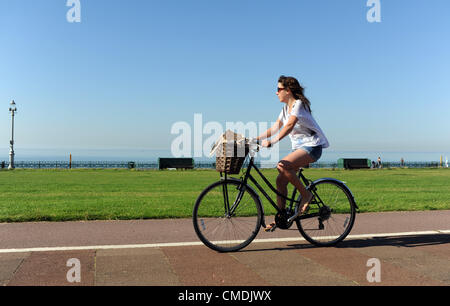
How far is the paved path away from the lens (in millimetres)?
4102


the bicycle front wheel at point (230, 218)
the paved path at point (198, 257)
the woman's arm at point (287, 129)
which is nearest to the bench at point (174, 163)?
the paved path at point (198, 257)

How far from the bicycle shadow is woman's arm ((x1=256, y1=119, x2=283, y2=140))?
1.35 meters

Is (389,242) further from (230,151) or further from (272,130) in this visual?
(230,151)

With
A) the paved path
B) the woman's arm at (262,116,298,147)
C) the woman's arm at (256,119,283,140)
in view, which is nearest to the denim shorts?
the woman's arm at (262,116,298,147)

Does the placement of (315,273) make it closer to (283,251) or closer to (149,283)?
(283,251)

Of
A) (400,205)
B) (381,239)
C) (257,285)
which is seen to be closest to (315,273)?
(257,285)

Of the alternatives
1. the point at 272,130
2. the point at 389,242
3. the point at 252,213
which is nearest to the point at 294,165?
the point at 272,130

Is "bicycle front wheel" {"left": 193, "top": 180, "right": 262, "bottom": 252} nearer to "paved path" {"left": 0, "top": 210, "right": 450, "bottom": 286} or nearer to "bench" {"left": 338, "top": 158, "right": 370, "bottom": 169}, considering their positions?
"paved path" {"left": 0, "top": 210, "right": 450, "bottom": 286}

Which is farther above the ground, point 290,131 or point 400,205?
point 290,131

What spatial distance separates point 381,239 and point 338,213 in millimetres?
802

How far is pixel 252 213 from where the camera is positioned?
17.4ft

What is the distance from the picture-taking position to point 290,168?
5.29m

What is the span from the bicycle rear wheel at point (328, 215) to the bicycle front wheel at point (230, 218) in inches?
26.4

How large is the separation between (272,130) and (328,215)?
1.30m
